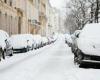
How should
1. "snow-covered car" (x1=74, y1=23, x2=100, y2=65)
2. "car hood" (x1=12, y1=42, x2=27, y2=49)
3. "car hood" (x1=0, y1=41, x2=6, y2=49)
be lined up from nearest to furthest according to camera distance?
1. "snow-covered car" (x1=74, y1=23, x2=100, y2=65)
2. "car hood" (x1=0, y1=41, x2=6, y2=49)
3. "car hood" (x1=12, y1=42, x2=27, y2=49)

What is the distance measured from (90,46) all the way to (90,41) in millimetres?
299

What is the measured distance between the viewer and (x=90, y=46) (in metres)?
15.4

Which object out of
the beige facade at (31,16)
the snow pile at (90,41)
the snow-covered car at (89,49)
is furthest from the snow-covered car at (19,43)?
the beige facade at (31,16)

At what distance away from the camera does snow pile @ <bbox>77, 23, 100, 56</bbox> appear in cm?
1530

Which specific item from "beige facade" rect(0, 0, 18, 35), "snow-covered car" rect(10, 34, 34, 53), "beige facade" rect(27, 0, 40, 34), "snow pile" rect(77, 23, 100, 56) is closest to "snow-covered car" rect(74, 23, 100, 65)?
"snow pile" rect(77, 23, 100, 56)

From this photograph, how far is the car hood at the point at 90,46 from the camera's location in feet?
50.0

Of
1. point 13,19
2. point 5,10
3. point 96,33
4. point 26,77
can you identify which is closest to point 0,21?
point 5,10

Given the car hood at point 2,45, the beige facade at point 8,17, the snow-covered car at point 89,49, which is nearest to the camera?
the snow-covered car at point 89,49

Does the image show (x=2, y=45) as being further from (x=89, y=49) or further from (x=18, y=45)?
(x=18, y=45)

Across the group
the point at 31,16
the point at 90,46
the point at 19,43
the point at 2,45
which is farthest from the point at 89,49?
the point at 31,16

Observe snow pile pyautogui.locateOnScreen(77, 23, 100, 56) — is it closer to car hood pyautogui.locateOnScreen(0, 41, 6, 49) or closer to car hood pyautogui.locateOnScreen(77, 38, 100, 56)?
car hood pyautogui.locateOnScreen(77, 38, 100, 56)

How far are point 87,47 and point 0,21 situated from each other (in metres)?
28.8

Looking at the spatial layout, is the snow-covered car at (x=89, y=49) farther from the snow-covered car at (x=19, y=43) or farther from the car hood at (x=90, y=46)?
the snow-covered car at (x=19, y=43)

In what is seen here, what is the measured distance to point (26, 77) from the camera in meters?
12.3
